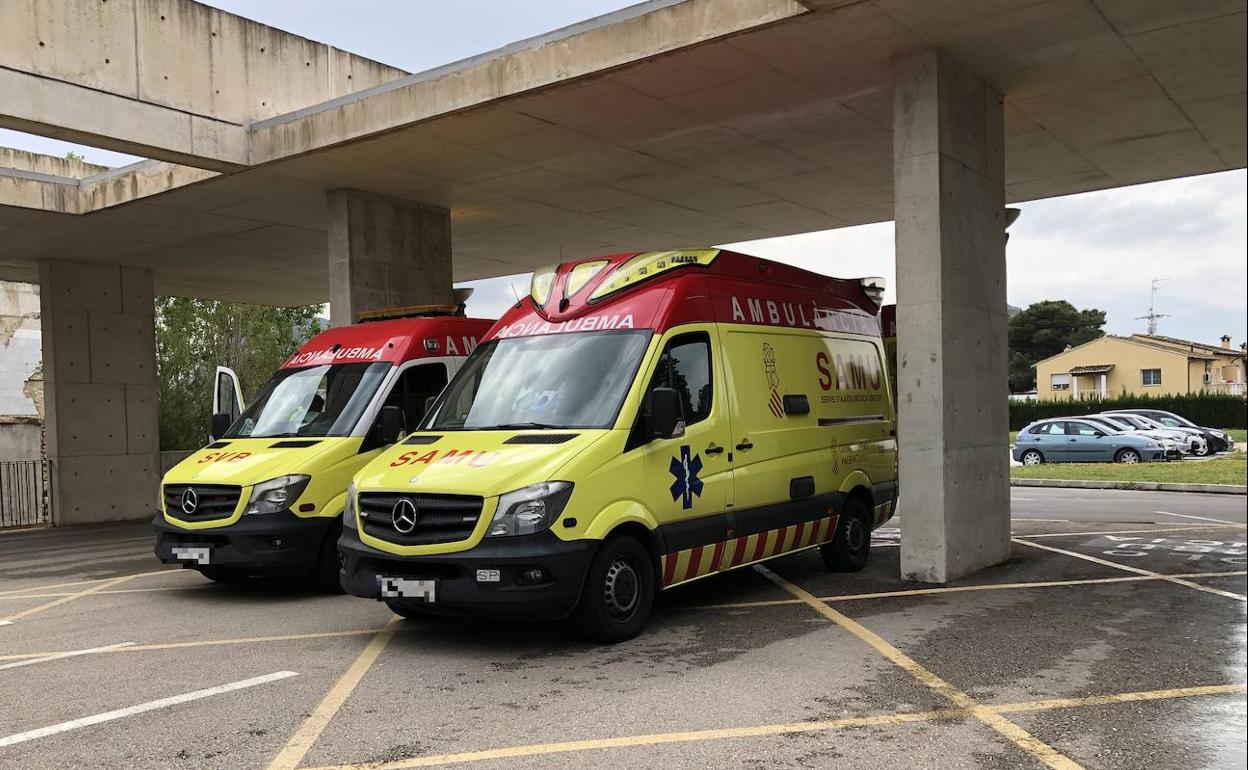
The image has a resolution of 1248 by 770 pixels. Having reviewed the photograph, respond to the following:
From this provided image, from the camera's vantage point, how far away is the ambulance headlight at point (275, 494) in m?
8.75

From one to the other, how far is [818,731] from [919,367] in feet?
15.5

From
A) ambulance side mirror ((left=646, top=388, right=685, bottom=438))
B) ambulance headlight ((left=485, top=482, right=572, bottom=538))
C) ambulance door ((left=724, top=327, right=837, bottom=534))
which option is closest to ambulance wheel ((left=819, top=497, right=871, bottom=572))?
ambulance door ((left=724, top=327, right=837, bottom=534))

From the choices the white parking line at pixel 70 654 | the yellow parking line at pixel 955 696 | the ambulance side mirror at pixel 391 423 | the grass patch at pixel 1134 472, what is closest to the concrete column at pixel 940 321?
the yellow parking line at pixel 955 696

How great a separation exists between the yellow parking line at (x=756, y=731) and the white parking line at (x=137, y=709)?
1.68m

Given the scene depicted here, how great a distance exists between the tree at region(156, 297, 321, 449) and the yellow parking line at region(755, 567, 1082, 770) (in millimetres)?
21220

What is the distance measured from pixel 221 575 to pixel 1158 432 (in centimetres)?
2441

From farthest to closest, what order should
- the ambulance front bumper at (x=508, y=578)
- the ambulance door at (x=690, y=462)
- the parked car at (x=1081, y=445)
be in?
1. the parked car at (x=1081, y=445)
2. the ambulance door at (x=690, y=462)
3. the ambulance front bumper at (x=508, y=578)

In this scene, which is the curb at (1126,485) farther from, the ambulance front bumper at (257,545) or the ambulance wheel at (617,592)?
the ambulance front bumper at (257,545)

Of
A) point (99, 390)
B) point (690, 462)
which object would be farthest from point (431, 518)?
point (99, 390)

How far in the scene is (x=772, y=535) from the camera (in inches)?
332

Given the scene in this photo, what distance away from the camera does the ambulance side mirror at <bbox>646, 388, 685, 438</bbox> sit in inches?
273

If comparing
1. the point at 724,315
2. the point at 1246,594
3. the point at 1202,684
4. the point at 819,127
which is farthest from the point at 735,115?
the point at 1246,594

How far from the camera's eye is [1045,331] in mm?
64500

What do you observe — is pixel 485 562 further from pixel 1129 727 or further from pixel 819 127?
pixel 819 127
